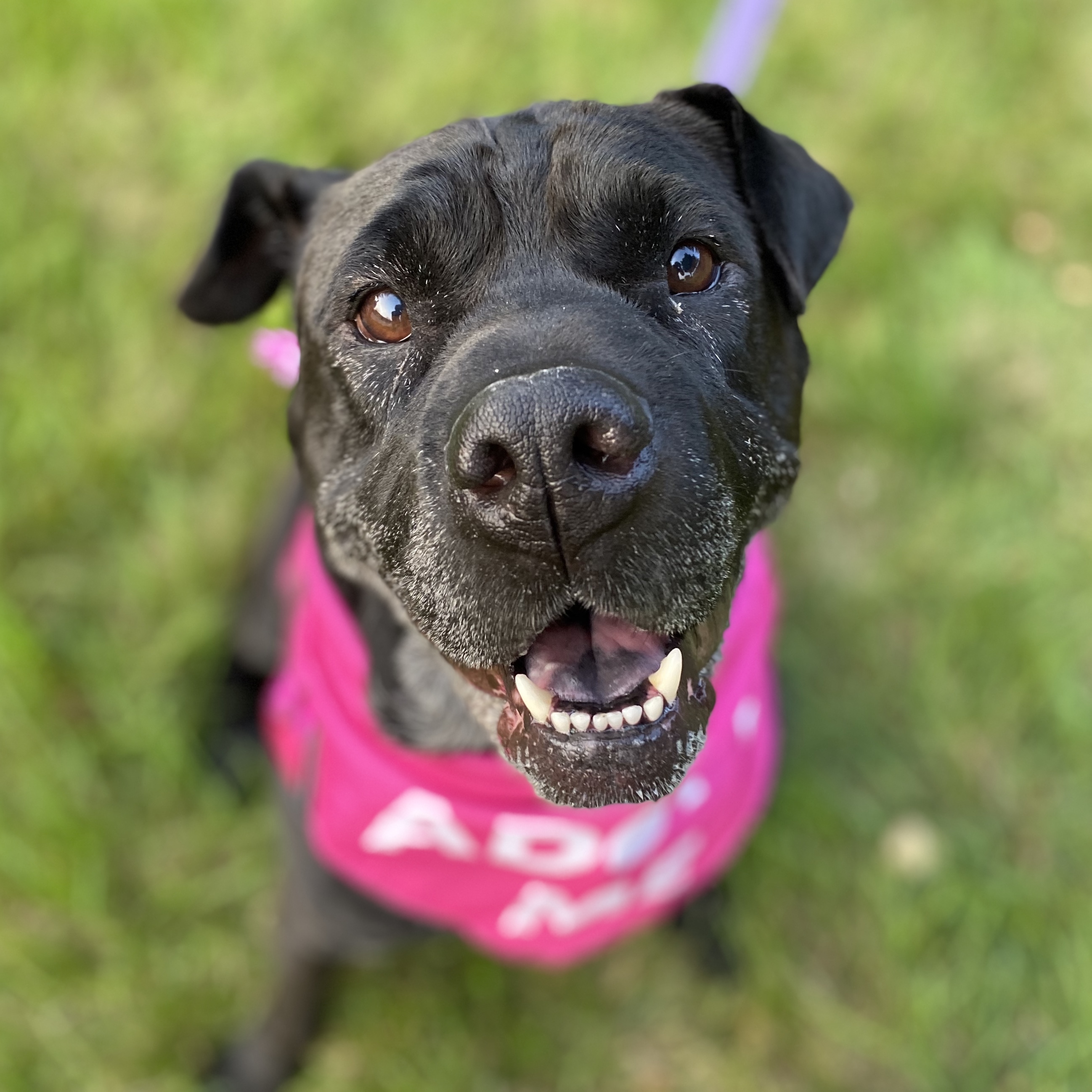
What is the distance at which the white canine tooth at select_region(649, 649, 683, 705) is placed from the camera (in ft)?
5.02

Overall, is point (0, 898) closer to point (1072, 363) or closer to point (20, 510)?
point (20, 510)

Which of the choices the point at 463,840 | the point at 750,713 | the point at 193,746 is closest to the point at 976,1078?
the point at 750,713

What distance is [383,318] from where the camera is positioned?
169cm

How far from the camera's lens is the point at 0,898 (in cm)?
279

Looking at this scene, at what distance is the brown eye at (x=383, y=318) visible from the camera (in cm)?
167

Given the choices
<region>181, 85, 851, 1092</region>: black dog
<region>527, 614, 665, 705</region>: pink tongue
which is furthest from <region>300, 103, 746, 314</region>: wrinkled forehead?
<region>527, 614, 665, 705</region>: pink tongue

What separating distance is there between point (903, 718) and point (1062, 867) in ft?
2.01

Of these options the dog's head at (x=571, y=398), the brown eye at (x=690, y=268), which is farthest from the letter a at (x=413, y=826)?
the brown eye at (x=690, y=268)

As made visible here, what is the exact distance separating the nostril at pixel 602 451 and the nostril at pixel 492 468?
9 centimetres

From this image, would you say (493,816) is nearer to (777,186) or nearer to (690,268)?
(690,268)

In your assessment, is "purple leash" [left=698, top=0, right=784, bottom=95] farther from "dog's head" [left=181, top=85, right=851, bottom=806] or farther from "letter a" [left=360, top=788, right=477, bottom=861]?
"letter a" [left=360, top=788, right=477, bottom=861]

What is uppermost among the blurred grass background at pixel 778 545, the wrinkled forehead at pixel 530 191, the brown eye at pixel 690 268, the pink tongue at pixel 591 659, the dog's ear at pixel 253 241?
the wrinkled forehead at pixel 530 191

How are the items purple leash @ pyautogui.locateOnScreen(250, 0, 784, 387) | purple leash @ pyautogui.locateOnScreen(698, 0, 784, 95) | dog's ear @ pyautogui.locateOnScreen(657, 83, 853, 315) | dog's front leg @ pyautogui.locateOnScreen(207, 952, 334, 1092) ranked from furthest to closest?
purple leash @ pyautogui.locateOnScreen(698, 0, 784, 95) < dog's front leg @ pyautogui.locateOnScreen(207, 952, 334, 1092) < purple leash @ pyautogui.locateOnScreen(250, 0, 784, 387) < dog's ear @ pyautogui.locateOnScreen(657, 83, 853, 315)

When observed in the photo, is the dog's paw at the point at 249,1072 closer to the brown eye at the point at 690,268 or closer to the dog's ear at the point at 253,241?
the dog's ear at the point at 253,241
